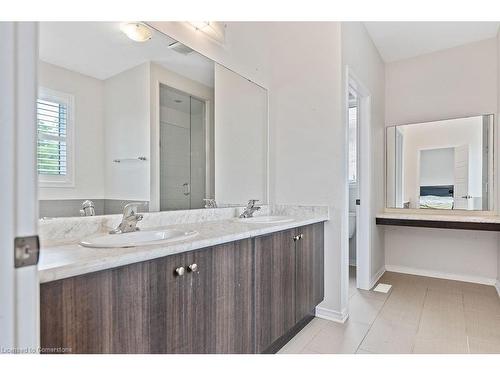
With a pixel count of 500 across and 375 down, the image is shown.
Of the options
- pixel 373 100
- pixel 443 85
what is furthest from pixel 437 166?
pixel 373 100

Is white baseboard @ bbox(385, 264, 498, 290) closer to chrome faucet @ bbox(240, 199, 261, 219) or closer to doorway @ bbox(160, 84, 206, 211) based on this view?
chrome faucet @ bbox(240, 199, 261, 219)

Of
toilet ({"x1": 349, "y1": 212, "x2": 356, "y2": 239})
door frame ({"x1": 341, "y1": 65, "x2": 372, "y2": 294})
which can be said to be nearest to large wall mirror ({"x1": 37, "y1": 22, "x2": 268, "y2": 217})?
door frame ({"x1": 341, "y1": 65, "x2": 372, "y2": 294})

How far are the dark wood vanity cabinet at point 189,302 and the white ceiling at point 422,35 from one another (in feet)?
7.58

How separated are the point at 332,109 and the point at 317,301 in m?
1.48

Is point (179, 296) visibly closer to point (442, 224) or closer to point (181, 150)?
point (181, 150)

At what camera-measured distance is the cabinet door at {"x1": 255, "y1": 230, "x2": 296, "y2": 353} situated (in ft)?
4.99

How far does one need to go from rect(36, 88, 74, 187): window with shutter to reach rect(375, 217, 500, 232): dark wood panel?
289 centimetres

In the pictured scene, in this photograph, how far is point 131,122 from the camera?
5.05 feet

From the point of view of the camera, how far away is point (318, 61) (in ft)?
7.46

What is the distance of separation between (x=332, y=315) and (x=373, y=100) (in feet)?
7.21

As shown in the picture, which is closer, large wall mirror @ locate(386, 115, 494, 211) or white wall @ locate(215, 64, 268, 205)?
white wall @ locate(215, 64, 268, 205)

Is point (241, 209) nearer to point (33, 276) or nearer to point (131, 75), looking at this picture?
point (131, 75)

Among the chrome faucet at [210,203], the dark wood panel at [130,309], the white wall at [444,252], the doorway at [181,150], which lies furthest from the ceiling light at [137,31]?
the white wall at [444,252]

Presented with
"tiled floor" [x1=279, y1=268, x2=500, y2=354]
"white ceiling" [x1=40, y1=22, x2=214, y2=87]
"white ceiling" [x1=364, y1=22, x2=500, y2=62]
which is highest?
"white ceiling" [x1=364, y1=22, x2=500, y2=62]
